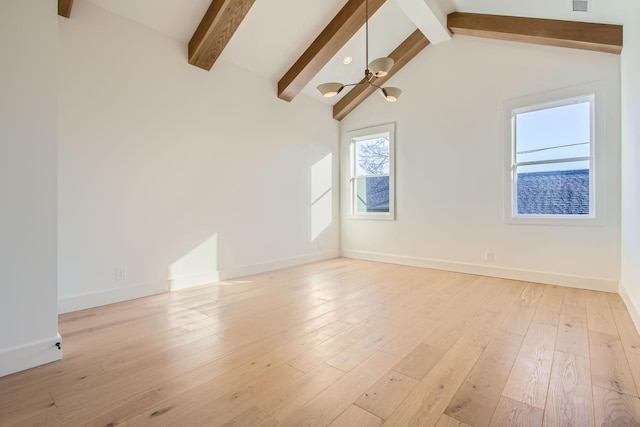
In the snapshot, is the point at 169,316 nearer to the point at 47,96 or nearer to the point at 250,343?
the point at 250,343

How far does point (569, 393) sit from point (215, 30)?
13.3 ft

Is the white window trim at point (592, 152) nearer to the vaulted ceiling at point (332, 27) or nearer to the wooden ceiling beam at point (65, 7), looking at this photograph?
the vaulted ceiling at point (332, 27)

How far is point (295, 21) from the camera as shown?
144 inches

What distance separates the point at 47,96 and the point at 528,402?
323 cm

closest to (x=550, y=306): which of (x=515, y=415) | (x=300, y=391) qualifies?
(x=515, y=415)

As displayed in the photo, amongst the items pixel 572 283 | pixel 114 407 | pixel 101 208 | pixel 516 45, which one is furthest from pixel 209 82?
pixel 572 283

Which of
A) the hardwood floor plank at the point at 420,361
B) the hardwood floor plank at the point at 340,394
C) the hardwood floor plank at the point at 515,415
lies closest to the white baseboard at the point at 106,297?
the hardwood floor plank at the point at 340,394

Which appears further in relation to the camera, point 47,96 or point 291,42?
point 291,42

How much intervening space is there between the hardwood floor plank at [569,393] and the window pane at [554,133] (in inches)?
105

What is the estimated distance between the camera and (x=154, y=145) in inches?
130

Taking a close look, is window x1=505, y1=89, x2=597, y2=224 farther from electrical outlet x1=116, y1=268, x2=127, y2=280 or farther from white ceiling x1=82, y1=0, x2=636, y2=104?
electrical outlet x1=116, y1=268, x2=127, y2=280

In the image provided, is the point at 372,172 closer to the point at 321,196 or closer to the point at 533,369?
the point at 321,196

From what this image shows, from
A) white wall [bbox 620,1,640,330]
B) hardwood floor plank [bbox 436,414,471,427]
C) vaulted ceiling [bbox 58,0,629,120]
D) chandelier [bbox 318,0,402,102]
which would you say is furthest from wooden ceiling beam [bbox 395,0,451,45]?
hardwood floor plank [bbox 436,414,471,427]

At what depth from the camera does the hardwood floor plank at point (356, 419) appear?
1.31 meters
